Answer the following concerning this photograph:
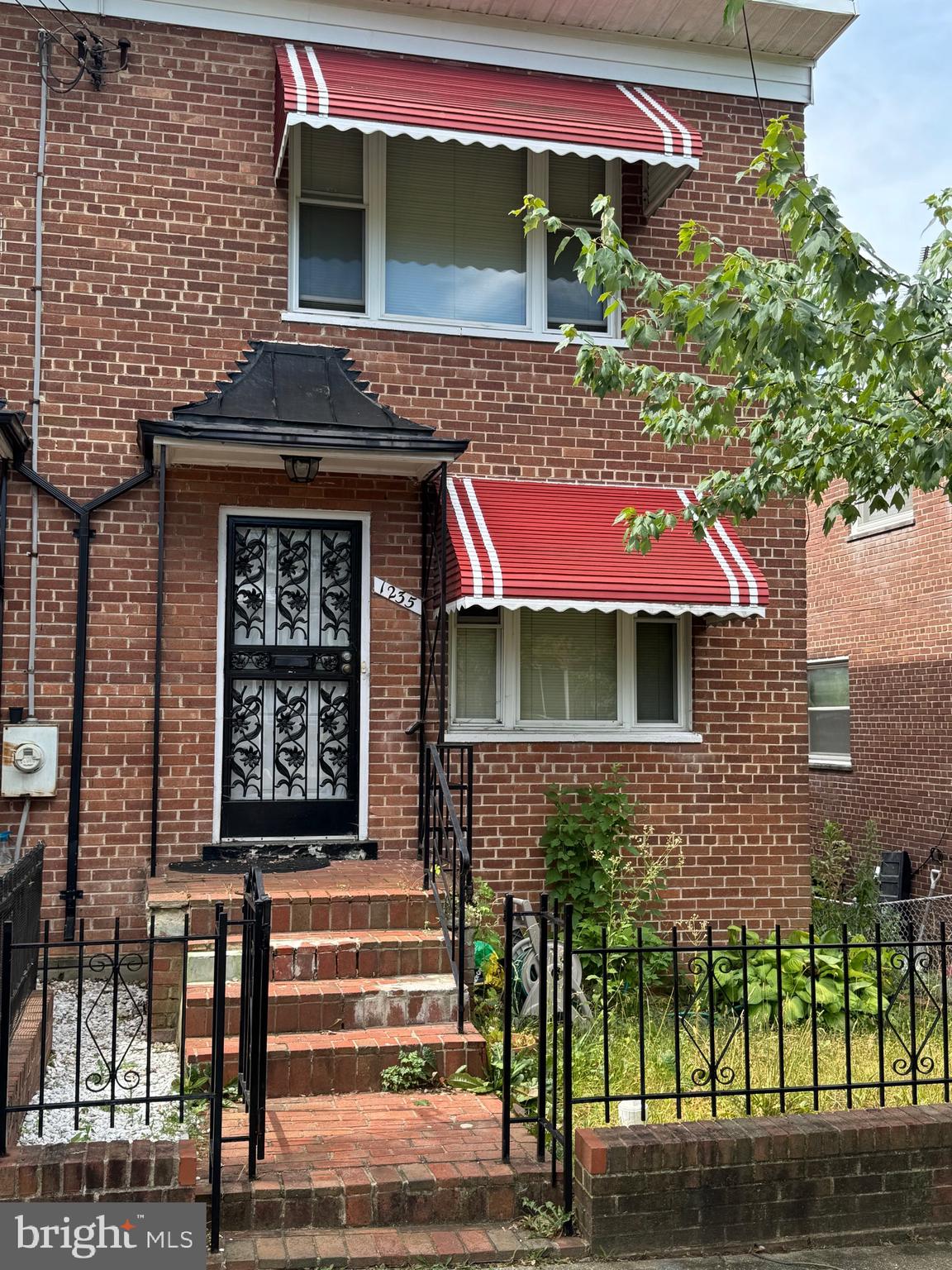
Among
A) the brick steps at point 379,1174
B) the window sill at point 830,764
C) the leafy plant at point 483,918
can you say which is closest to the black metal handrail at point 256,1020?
the brick steps at point 379,1174

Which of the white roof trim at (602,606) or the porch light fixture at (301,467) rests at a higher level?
the porch light fixture at (301,467)

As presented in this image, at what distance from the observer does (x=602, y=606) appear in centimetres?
802

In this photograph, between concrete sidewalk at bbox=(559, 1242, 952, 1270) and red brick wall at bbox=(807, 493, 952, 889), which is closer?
concrete sidewalk at bbox=(559, 1242, 952, 1270)

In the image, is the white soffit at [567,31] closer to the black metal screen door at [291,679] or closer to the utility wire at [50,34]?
the utility wire at [50,34]

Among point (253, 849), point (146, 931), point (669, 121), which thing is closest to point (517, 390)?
point (669, 121)

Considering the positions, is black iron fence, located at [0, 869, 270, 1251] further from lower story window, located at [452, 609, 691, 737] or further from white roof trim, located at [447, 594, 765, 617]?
lower story window, located at [452, 609, 691, 737]

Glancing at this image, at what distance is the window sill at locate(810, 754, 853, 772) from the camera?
49.0 ft

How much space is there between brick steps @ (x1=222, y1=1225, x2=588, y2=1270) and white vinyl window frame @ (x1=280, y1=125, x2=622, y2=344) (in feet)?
19.4

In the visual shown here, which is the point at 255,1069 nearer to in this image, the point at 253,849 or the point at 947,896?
the point at 253,849

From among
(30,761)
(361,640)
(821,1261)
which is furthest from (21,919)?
(821,1261)

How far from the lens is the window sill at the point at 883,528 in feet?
45.2

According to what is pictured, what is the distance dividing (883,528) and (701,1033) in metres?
8.66

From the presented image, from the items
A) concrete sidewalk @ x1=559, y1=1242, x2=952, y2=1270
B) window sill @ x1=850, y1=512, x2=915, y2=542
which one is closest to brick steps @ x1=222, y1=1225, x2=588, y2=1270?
concrete sidewalk @ x1=559, y1=1242, x2=952, y2=1270

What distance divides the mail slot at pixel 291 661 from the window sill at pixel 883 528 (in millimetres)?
8254
